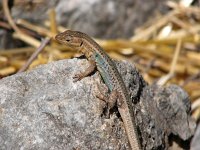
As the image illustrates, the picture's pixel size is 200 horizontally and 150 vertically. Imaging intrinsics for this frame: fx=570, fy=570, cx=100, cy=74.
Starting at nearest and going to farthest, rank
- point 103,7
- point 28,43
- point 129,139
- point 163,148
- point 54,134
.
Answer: point 54,134, point 129,139, point 163,148, point 28,43, point 103,7

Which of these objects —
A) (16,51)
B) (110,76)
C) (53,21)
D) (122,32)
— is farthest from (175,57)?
(110,76)

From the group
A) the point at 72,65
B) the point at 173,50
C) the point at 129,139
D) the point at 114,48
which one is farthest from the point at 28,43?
the point at 129,139

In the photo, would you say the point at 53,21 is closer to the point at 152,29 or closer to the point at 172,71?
the point at 172,71

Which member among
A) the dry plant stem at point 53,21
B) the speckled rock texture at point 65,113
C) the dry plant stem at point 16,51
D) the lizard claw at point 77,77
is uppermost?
the dry plant stem at point 53,21

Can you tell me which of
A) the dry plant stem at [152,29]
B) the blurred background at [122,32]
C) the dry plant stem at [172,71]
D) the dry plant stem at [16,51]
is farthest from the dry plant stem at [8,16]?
the dry plant stem at [172,71]

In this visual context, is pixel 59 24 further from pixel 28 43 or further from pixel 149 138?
pixel 149 138

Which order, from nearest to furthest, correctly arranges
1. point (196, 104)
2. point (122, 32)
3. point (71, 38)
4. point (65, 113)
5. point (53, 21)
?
point (65, 113) → point (71, 38) → point (196, 104) → point (53, 21) → point (122, 32)

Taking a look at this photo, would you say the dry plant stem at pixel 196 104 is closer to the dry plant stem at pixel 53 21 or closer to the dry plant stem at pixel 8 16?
the dry plant stem at pixel 53 21
